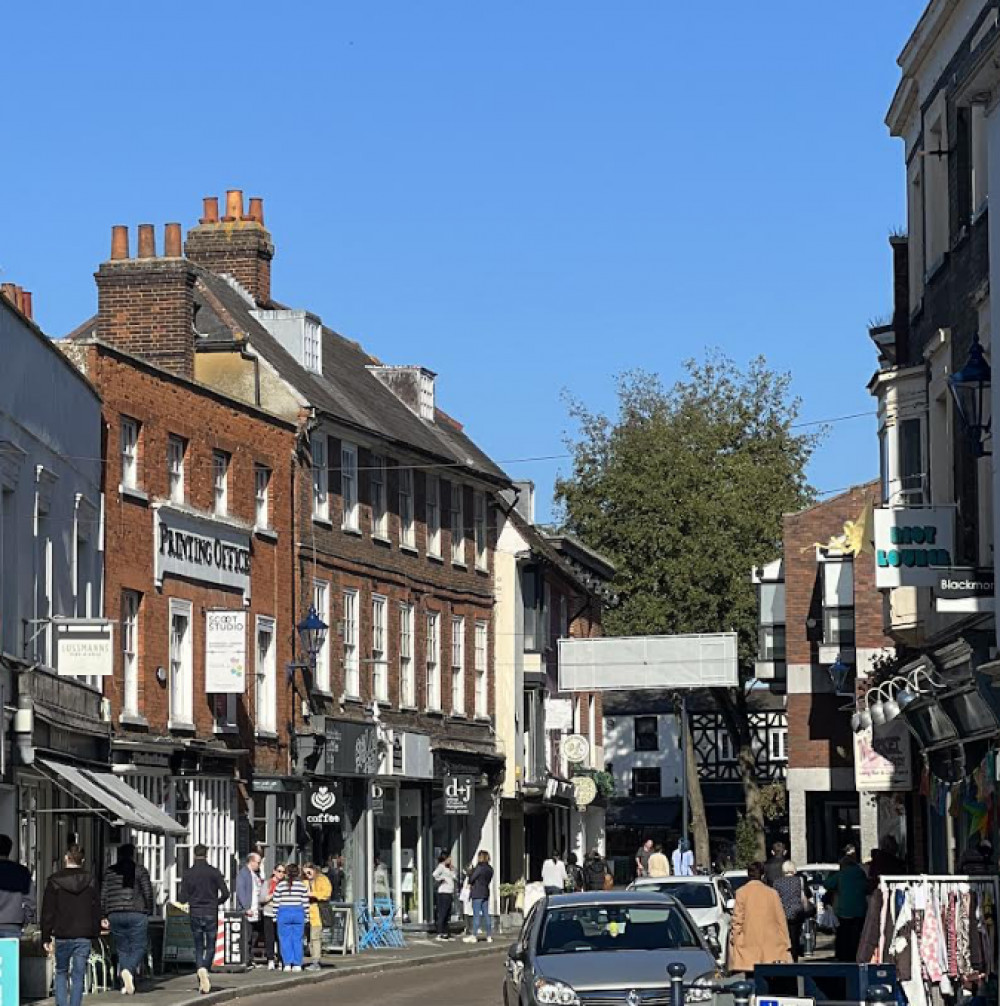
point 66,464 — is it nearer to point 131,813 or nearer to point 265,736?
point 131,813

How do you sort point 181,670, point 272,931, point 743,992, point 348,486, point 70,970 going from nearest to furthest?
point 743,992
point 70,970
point 272,931
point 181,670
point 348,486

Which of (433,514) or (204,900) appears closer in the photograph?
(204,900)

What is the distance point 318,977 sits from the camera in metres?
33.1

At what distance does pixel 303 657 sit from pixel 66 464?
11633 millimetres

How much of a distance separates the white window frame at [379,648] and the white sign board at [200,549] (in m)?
6.92

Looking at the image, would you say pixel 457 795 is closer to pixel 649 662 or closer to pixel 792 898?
pixel 649 662

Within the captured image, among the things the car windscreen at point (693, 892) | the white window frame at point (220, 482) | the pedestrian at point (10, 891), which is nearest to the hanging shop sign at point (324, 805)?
Answer: the white window frame at point (220, 482)

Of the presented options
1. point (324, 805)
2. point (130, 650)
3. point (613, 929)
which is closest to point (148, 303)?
point (130, 650)

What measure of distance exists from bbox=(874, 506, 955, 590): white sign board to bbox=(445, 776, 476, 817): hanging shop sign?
23703mm

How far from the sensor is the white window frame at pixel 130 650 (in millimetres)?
36906

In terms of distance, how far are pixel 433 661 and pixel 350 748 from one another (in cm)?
649

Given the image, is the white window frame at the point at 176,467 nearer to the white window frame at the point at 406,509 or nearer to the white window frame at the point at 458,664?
the white window frame at the point at 406,509

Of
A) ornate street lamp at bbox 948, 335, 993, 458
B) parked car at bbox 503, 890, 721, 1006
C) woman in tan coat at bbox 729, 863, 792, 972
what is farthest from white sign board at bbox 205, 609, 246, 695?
parked car at bbox 503, 890, 721, 1006

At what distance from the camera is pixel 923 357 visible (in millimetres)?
30891
